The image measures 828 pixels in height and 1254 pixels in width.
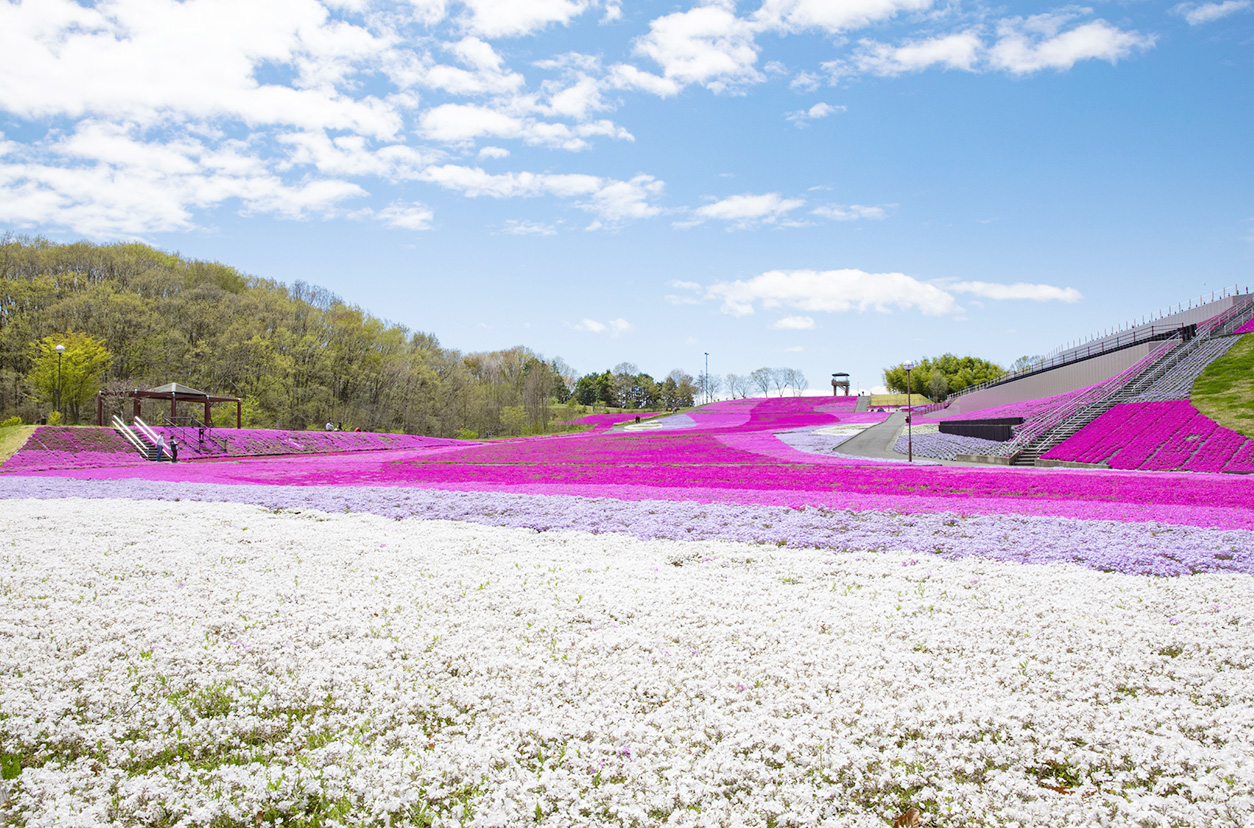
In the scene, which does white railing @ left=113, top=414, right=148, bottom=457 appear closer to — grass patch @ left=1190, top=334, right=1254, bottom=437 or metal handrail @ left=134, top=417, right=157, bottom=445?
metal handrail @ left=134, top=417, right=157, bottom=445

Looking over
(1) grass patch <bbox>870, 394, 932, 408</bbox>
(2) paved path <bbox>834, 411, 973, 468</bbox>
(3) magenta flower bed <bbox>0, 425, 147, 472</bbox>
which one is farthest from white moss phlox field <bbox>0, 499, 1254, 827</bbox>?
(1) grass patch <bbox>870, 394, 932, 408</bbox>

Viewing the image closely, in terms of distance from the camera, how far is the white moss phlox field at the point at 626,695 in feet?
12.8

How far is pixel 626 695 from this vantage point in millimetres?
5094

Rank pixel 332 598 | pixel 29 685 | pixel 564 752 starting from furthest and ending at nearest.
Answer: pixel 332 598 < pixel 29 685 < pixel 564 752

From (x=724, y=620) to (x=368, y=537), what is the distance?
283 inches

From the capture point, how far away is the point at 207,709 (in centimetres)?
502

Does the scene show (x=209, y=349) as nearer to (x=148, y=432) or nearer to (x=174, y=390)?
(x=174, y=390)

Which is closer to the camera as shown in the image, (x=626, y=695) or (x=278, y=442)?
(x=626, y=695)

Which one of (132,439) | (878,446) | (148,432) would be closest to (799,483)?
(878,446)

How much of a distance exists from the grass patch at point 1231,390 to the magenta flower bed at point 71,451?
151ft

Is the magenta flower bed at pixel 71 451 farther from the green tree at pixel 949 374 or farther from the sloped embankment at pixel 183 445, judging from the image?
the green tree at pixel 949 374

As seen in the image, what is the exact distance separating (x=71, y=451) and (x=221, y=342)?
82.8 feet

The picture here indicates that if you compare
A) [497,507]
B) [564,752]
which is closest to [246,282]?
[497,507]

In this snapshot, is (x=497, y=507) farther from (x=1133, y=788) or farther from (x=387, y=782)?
(x=1133, y=788)
